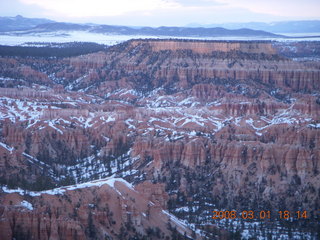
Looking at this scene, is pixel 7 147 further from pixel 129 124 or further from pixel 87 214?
pixel 87 214

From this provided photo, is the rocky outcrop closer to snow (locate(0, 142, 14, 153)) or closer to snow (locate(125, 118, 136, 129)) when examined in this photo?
snow (locate(0, 142, 14, 153))

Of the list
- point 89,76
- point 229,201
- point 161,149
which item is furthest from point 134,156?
point 89,76

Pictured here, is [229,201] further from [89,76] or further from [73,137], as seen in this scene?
[89,76]
